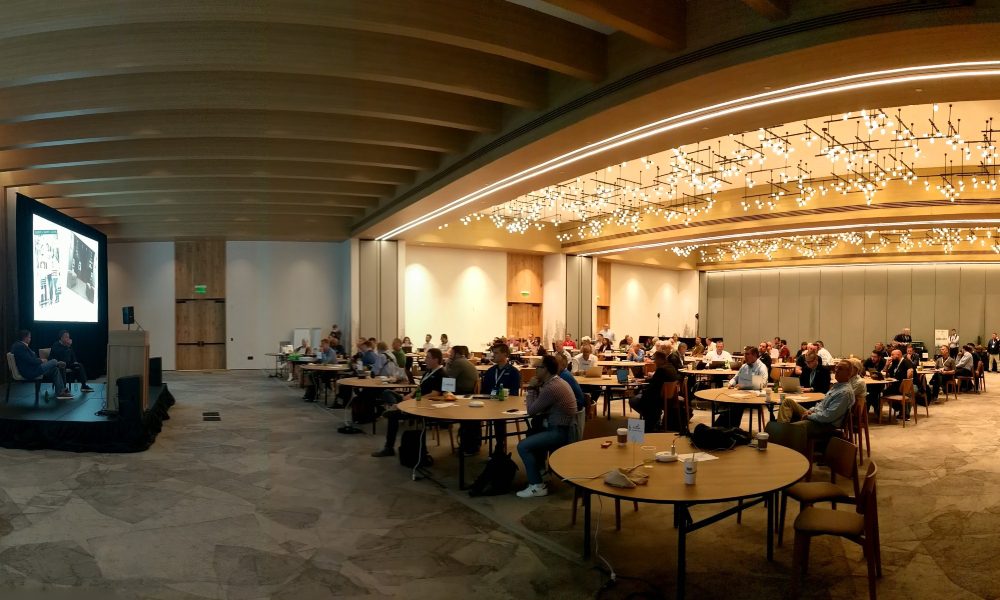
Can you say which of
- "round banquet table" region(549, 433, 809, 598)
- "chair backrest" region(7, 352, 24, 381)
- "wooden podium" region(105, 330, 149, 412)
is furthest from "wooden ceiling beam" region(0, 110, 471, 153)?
"round banquet table" region(549, 433, 809, 598)

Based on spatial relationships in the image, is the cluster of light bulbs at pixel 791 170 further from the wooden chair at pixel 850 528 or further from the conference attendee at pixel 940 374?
the wooden chair at pixel 850 528

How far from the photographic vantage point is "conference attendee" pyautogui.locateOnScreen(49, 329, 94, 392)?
1088 cm

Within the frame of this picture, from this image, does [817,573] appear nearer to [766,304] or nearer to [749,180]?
[749,180]

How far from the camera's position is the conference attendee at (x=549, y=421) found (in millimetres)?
5539

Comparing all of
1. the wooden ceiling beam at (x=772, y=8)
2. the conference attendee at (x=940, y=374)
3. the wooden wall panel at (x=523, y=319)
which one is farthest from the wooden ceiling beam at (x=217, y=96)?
the wooden wall panel at (x=523, y=319)

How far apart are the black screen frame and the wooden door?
218cm

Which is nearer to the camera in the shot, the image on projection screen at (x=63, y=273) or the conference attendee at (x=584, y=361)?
the conference attendee at (x=584, y=361)

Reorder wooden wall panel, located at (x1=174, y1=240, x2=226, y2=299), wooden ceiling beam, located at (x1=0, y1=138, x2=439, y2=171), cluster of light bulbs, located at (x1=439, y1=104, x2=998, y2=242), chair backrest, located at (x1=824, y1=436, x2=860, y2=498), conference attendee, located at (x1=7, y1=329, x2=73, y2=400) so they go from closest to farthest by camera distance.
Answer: chair backrest, located at (x1=824, y1=436, x2=860, y2=498) < wooden ceiling beam, located at (x1=0, y1=138, x2=439, y2=171) < conference attendee, located at (x1=7, y1=329, x2=73, y2=400) < cluster of light bulbs, located at (x1=439, y1=104, x2=998, y2=242) < wooden wall panel, located at (x1=174, y1=240, x2=226, y2=299)

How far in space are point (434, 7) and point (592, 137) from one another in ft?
9.12

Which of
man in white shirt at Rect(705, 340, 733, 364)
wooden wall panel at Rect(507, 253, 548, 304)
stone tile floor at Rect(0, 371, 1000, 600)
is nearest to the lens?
stone tile floor at Rect(0, 371, 1000, 600)

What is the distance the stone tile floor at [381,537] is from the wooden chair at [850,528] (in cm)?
25

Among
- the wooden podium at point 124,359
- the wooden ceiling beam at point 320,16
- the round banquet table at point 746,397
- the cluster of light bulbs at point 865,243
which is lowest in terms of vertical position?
the round banquet table at point 746,397

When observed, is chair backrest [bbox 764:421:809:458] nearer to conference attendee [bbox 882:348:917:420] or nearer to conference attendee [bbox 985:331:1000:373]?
conference attendee [bbox 882:348:917:420]

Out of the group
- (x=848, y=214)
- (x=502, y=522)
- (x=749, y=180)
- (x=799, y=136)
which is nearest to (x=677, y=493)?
(x=502, y=522)
